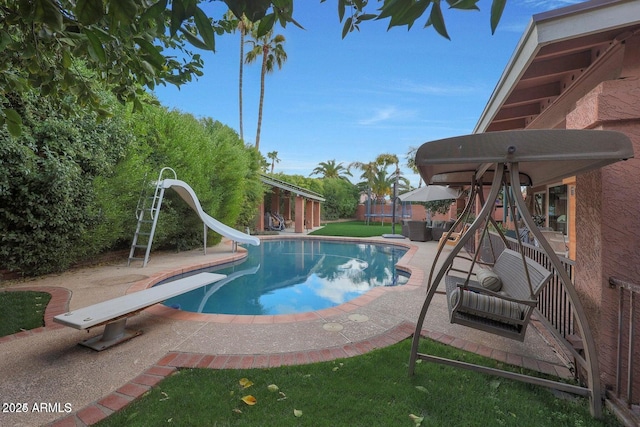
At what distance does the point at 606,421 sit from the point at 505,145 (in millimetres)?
2142

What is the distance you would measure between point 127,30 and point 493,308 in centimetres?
340

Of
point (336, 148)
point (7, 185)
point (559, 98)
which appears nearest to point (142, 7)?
point (559, 98)

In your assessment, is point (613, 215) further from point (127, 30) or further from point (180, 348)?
point (180, 348)

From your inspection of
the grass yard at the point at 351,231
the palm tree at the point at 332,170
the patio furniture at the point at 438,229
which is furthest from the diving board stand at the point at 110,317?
the palm tree at the point at 332,170

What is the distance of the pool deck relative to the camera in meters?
2.52

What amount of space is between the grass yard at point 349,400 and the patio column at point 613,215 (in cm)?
59

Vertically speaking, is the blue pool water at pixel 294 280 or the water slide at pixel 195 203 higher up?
the water slide at pixel 195 203

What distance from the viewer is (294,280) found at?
8.31 m

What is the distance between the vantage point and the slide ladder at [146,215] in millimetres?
8047

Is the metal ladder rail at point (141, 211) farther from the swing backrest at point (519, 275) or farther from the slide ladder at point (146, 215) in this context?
the swing backrest at point (519, 275)

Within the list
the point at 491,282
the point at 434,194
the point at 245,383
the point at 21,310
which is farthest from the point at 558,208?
the point at 21,310

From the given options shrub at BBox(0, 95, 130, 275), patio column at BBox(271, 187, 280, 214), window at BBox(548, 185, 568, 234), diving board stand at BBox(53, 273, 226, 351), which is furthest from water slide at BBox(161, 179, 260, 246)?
patio column at BBox(271, 187, 280, 214)

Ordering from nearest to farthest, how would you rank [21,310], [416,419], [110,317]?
[416,419] < [110,317] < [21,310]

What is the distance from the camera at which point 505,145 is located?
231 cm
